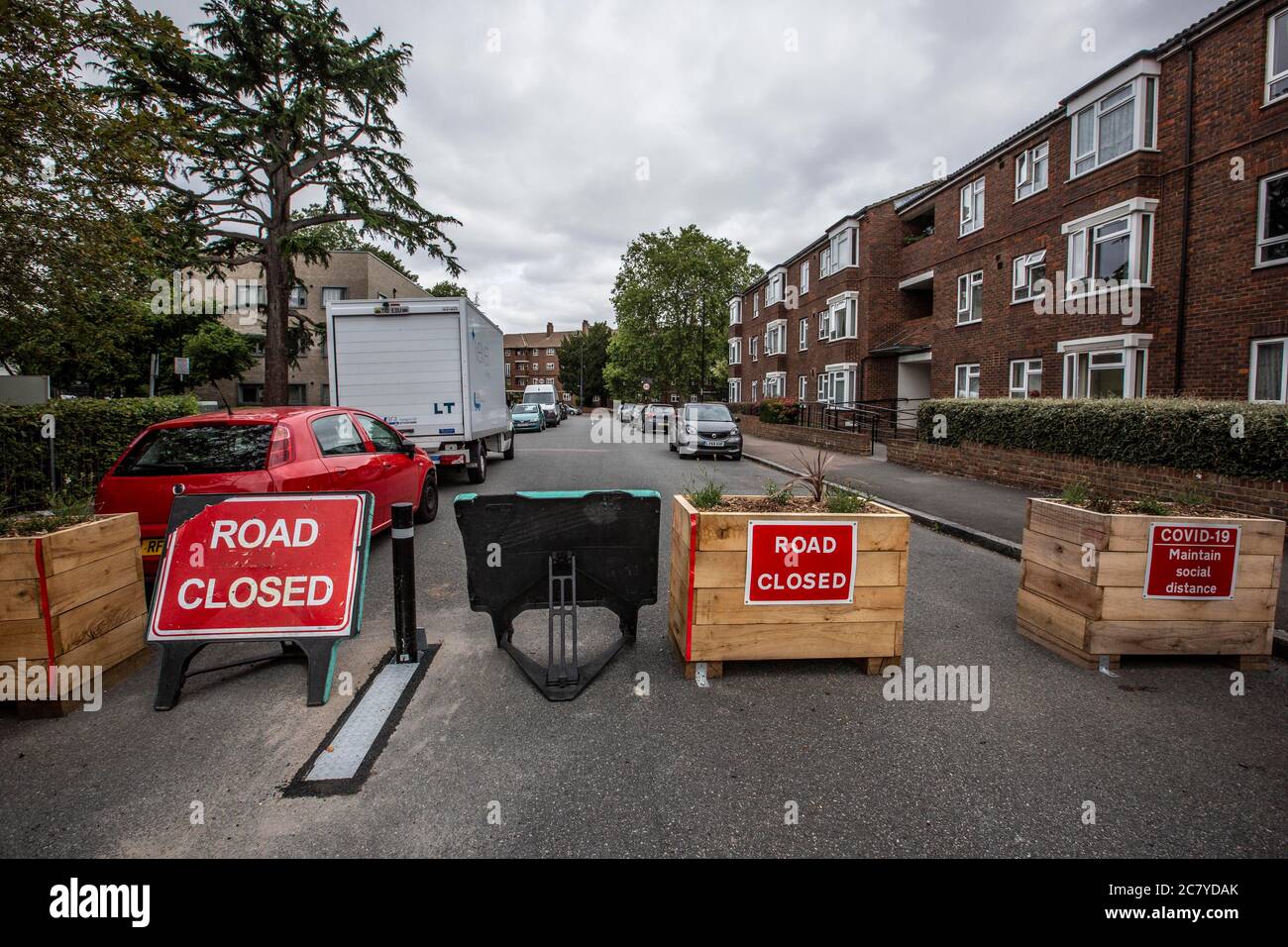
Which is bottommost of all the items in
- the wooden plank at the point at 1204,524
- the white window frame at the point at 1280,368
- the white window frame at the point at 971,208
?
the wooden plank at the point at 1204,524

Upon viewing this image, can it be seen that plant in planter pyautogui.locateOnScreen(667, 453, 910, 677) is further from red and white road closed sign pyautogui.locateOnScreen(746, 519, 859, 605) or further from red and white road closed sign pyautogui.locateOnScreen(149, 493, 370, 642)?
red and white road closed sign pyautogui.locateOnScreen(149, 493, 370, 642)

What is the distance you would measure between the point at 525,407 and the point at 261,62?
63.5 feet

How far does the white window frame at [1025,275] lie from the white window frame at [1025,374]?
1.75m

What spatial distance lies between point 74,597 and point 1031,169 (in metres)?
23.0

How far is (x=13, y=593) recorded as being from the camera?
3533 mm

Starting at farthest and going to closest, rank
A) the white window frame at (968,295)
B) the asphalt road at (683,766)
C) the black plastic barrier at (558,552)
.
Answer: the white window frame at (968,295), the black plastic barrier at (558,552), the asphalt road at (683,766)

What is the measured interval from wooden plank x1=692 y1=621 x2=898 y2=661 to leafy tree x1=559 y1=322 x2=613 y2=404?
94.7 meters

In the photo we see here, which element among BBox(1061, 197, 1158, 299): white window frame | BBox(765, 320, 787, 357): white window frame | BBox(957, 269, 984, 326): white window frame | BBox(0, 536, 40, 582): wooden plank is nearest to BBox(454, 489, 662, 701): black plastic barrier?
BBox(0, 536, 40, 582): wooden plank

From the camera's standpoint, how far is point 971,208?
2173 cm

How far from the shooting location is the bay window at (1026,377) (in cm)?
1858

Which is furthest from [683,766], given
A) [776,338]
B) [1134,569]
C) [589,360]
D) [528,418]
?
[589,360]

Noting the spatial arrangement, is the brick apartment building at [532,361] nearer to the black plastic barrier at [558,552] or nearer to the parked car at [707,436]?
the parked car at [707,436]

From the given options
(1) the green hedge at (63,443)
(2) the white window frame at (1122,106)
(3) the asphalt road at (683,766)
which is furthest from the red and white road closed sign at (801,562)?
(2) the white window frame at (1122,106)
